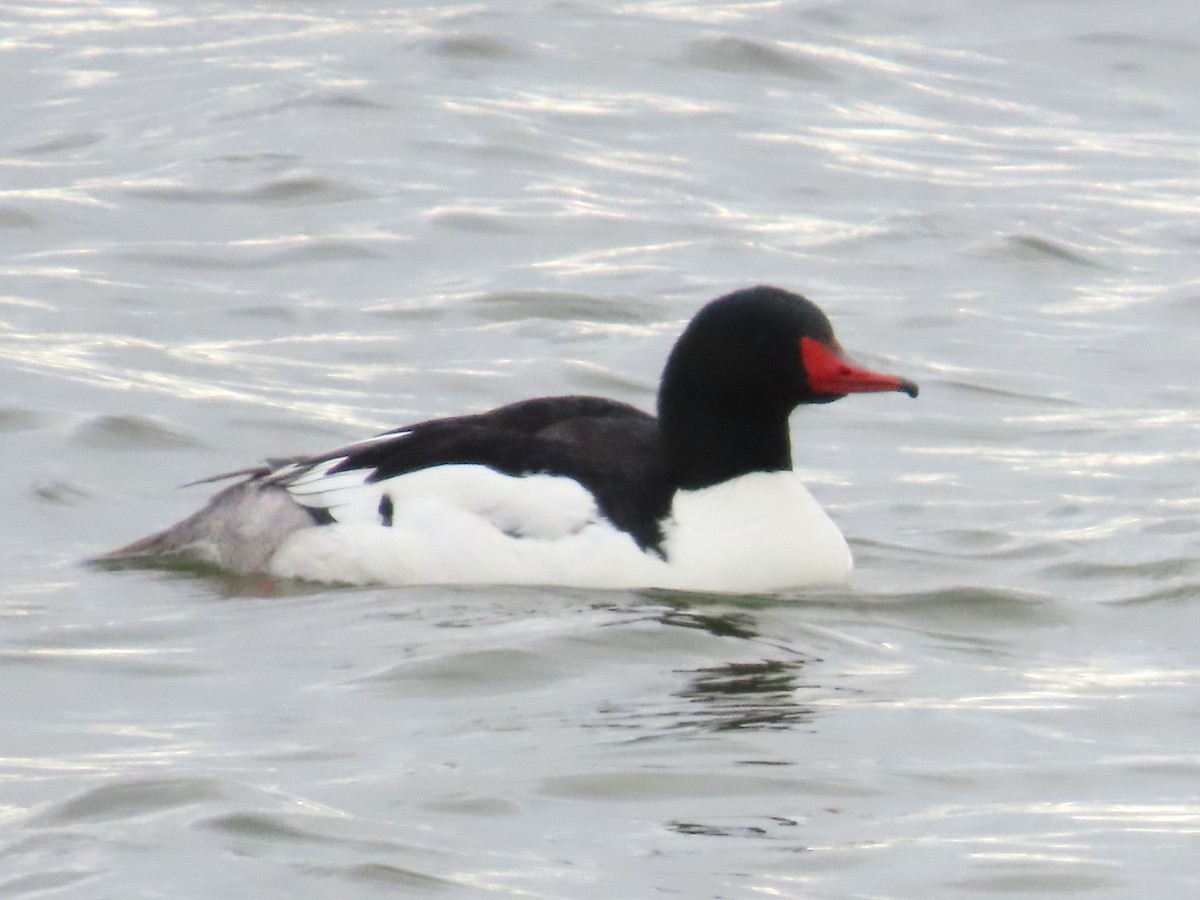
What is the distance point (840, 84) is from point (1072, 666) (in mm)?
11948

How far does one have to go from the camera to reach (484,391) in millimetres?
12516

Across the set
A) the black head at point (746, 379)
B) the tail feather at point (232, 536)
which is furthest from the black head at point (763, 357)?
the tail feather at point (232, 536)

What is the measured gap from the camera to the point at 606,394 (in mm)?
12734

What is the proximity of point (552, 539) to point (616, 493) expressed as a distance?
0.99ft

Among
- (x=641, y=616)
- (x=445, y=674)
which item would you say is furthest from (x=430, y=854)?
(x=641, y=616)

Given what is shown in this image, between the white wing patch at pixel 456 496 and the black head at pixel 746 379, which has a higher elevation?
the black head at pixel 746 379

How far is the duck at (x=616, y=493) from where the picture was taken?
879cm

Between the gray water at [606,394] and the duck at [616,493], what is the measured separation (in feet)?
0.50

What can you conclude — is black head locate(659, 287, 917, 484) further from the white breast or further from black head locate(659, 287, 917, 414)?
the white breast

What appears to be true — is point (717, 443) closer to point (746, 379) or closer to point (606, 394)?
point (746, 379)

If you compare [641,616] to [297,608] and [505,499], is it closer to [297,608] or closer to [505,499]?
[505,499]

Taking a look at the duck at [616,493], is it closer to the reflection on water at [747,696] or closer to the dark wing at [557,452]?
the dark wing at [557,452]

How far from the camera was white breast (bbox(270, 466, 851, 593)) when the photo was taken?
8.75 meters

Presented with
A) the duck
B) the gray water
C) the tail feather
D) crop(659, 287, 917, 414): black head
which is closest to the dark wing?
the duck
